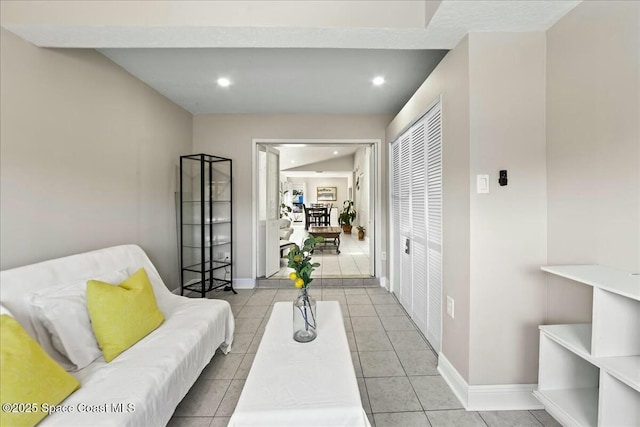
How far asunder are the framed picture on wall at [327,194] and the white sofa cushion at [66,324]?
11.2 m

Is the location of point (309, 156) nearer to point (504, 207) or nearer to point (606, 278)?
point (504, 207)

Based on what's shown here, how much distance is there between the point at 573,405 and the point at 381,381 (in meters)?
1.02

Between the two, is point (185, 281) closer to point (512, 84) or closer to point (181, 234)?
point (181, 234)

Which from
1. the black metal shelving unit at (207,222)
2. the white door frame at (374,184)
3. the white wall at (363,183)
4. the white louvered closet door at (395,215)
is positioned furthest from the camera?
the white wall at (363,183)

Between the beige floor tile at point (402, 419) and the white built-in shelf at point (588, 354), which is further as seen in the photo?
the beige floor tile at point (402, 419)

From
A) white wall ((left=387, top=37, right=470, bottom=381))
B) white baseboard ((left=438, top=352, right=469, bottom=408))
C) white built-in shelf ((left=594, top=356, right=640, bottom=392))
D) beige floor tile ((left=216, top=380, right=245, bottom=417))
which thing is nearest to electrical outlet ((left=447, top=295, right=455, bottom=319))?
white wall ((left=387, top=37, right=470, bottom=381))

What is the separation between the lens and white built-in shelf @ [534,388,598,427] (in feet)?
3.70

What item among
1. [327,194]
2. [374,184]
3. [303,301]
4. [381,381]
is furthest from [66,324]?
[327,194]

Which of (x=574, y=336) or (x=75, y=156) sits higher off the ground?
(x=75, y=156)

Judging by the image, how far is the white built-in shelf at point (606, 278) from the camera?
37.6 inches

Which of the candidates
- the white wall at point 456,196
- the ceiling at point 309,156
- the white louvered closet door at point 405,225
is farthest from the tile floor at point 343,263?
the ceiling at point 309,156

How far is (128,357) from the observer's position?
4.53ft

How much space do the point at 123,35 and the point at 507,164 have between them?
254 centimetres

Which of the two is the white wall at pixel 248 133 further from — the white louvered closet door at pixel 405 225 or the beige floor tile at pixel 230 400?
the beige floor tile at pixel 230 400
